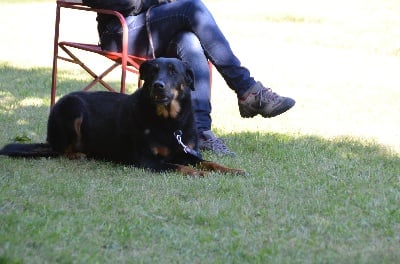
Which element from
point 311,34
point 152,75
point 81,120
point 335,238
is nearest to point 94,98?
point 81,120

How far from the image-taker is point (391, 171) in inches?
224

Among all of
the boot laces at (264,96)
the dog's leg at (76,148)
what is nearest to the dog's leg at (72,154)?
the dog's leg at (76,148)

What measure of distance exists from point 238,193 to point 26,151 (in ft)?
5.42

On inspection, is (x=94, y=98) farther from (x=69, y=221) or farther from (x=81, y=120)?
(x=69, y=221)

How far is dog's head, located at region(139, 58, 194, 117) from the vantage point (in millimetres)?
5520

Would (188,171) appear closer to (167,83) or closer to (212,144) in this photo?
(167,83)

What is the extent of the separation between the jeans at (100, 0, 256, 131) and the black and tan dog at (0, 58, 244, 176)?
420mm

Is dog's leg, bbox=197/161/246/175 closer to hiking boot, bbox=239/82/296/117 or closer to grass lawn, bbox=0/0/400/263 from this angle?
grass lawn, bbox=0/0/400/263

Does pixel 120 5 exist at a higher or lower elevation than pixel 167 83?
higher

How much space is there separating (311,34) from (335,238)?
1072 centimetres

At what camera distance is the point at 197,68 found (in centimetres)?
623

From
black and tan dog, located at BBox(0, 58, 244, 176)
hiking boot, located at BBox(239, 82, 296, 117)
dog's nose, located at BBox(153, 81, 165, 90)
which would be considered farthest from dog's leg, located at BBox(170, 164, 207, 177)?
hiking boot, located at BBox(239, 82, 296, 117)

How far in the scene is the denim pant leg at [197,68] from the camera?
6234 millimetres

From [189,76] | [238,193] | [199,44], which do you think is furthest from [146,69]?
[238,193]
